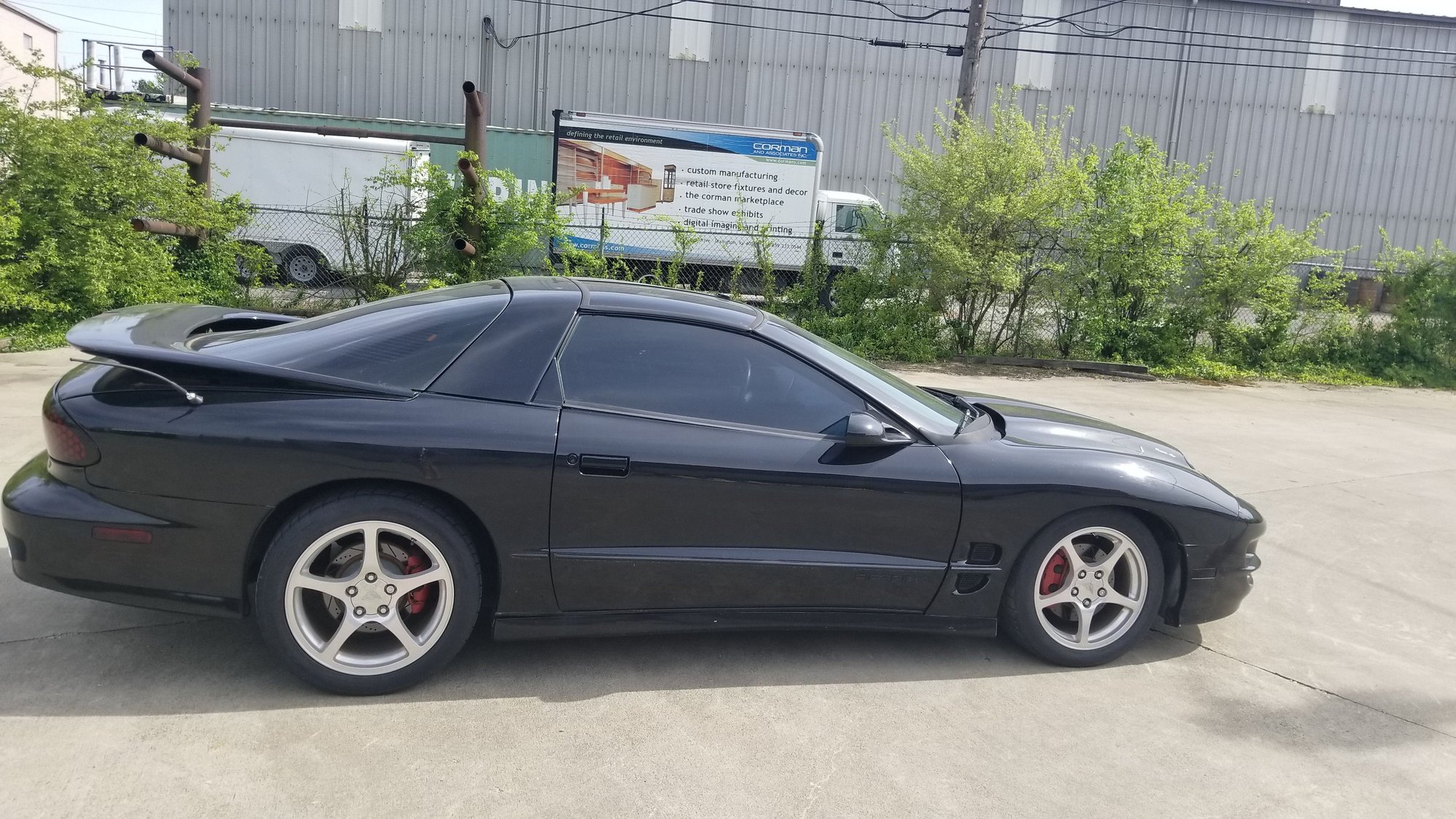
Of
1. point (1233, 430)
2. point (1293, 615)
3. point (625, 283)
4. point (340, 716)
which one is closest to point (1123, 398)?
point (1233, 430)

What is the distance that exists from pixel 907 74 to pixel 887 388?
81.2 ft

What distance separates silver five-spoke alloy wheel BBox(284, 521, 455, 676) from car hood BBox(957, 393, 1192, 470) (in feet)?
7.62

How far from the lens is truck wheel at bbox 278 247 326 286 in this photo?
1466 centimetres

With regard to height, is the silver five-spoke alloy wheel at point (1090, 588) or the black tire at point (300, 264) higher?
the black tire at point (300, 264)

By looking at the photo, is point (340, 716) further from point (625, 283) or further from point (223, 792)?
point (625, 283)

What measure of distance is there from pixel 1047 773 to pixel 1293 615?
2.34 meters

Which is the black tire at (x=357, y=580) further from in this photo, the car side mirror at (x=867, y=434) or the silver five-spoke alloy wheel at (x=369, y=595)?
the car side mirror at (x=867, y=434)

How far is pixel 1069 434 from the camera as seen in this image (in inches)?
179

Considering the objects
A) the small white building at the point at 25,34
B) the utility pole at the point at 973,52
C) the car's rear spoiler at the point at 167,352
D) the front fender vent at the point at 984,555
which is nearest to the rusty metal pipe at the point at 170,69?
the car's rear spoiler at the point at 167,352

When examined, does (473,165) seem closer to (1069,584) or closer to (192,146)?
(192,146)

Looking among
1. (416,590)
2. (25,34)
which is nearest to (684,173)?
(416,590)

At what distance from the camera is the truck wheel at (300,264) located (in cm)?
1466

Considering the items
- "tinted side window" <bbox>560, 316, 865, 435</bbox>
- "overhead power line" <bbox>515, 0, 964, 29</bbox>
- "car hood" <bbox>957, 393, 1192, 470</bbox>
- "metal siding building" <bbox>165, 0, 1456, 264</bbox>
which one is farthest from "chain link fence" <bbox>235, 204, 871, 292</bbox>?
"overhead power line" <bbox>515, 0, 964, 29</bbox>

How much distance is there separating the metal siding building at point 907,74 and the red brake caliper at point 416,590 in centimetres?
2329
